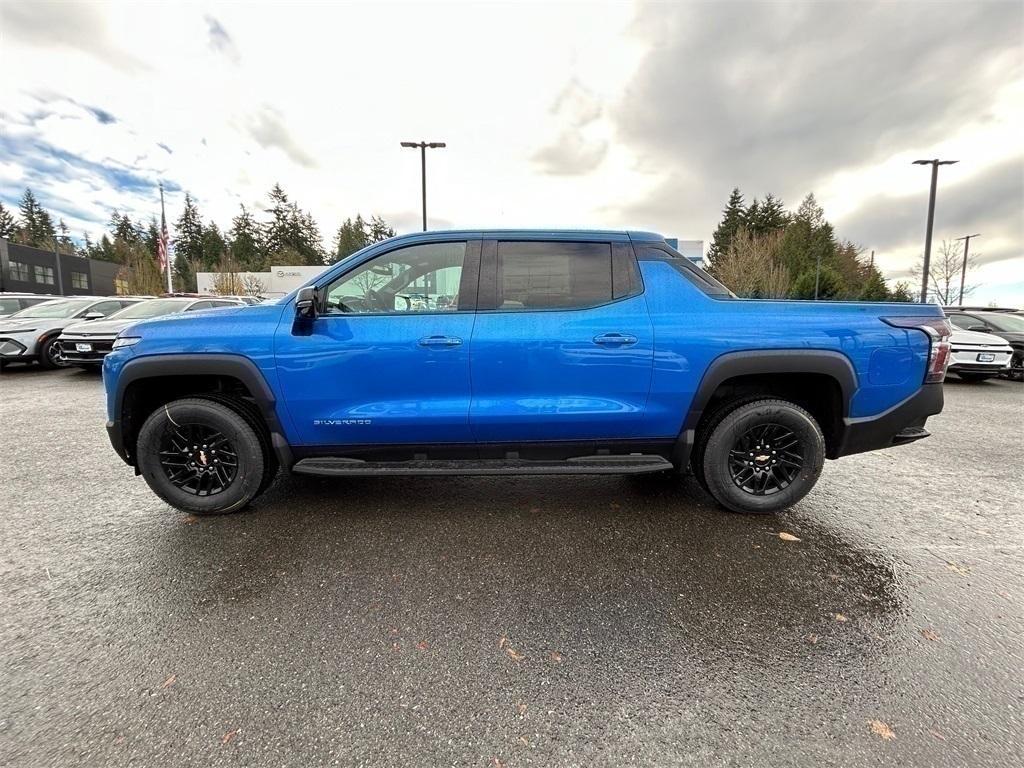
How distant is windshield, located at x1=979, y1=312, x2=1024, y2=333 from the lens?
1115 cm

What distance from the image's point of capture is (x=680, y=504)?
361 cm

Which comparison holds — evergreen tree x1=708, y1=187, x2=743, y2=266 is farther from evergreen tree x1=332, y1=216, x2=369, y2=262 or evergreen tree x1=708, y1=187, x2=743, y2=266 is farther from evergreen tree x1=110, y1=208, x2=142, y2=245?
evergreen tree x1=110, y1=208, x2=142, y2=245

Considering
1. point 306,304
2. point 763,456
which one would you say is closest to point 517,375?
point 306,304

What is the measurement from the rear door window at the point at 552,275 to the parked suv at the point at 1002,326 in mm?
11345

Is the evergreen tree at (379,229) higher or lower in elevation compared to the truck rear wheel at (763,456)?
higher

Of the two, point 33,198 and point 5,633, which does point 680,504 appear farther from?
point 33,198

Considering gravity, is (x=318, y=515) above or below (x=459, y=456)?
below

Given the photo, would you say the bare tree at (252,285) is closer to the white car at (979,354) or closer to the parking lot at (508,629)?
the parking lot at (508,629)

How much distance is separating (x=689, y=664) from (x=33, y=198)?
118822 millimetres

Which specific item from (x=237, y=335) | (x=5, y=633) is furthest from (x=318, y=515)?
(x=5, y=633)

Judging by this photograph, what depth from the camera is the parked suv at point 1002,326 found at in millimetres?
10805

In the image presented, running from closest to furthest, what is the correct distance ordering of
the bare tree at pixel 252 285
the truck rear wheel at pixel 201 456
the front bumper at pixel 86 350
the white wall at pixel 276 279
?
the truck rear wheel at pixel 201 456, the front bumper at pixel 86 350, the bare tree at pixel 252 285, the white wall at pixel 276 279

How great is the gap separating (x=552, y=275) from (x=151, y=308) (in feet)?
36.9

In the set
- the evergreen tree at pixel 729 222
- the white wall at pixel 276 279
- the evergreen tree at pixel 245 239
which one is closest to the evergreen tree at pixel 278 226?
the evergreen tree at pixel 245 239
